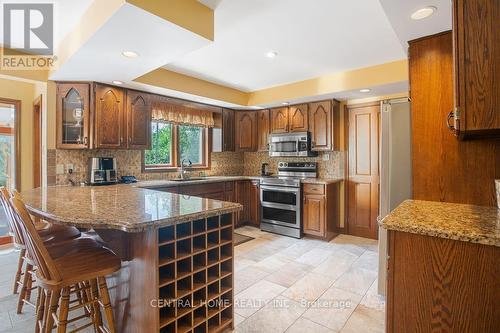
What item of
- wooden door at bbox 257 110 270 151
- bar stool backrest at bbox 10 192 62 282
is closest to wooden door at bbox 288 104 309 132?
wooden door at bbox 257 110 270 151

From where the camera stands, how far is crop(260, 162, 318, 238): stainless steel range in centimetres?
408

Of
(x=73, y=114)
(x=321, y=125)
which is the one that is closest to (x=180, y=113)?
(x=73, y=114)

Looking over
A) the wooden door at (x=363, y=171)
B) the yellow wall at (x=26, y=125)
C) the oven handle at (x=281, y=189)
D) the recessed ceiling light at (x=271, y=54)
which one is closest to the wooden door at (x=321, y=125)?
the wooden door at (x=363, y=171)

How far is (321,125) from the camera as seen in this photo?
13.6 feet

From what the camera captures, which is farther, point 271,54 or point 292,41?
point 271,54

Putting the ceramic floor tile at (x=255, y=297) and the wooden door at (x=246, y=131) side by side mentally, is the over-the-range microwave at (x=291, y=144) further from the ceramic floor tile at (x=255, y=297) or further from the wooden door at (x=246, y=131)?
the ceramic floor tile at (x=255, y=297)

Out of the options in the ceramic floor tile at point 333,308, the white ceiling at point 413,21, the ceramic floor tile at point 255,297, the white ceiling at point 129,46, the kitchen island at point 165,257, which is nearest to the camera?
the kitchen island at point 165,257

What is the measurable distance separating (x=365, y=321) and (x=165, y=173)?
3298mm

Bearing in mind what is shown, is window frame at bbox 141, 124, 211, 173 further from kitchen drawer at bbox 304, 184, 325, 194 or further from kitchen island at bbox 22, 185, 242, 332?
kitchen island at bbox 22, 185, 242, 332

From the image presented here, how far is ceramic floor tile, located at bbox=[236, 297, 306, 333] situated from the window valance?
296cm

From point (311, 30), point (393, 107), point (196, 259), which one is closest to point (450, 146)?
point (393, 107)

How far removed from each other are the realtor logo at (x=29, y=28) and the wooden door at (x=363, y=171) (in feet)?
12.9

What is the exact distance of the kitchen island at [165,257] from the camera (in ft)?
4.70

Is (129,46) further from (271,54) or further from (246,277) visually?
(246,277)
